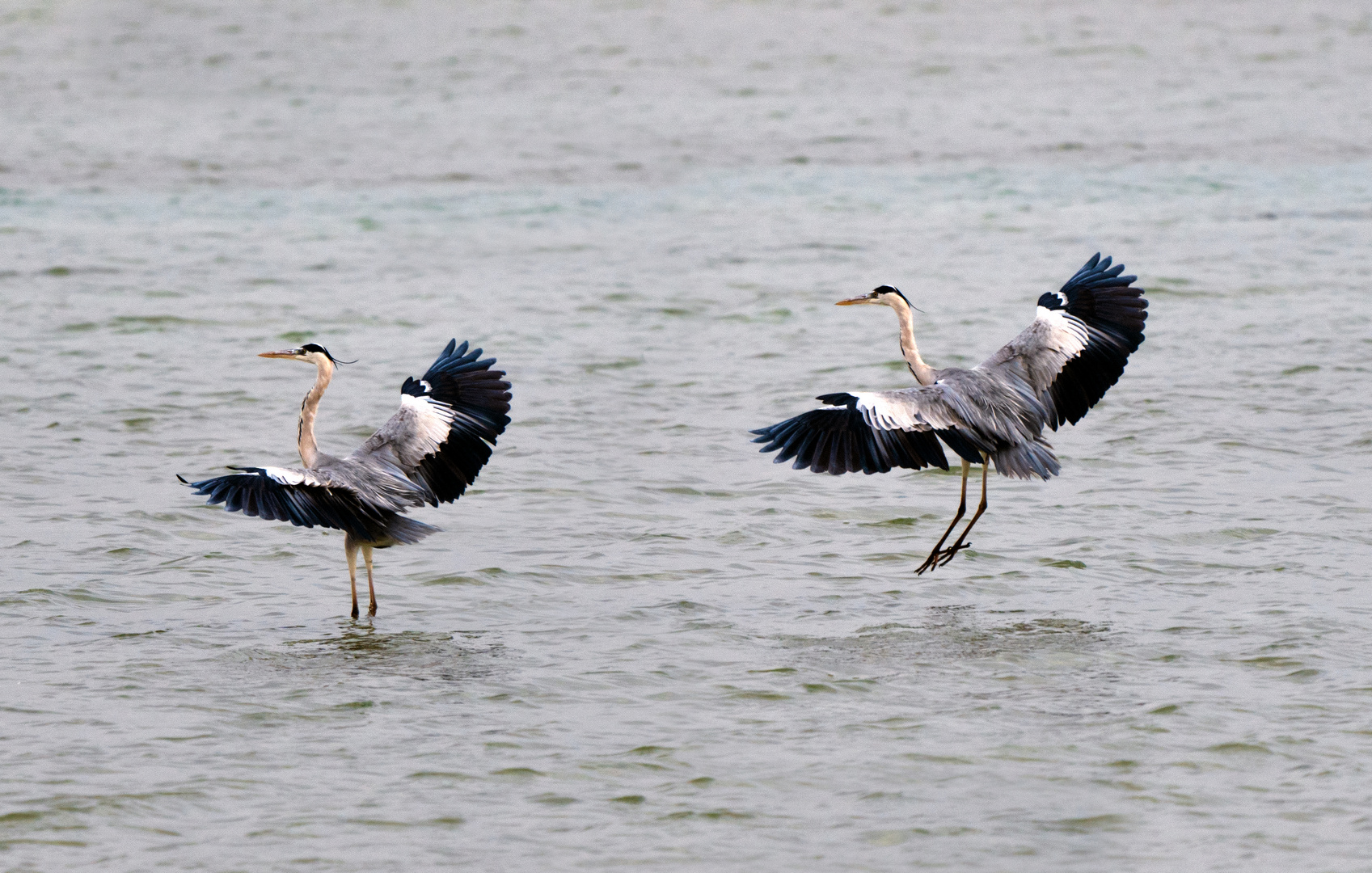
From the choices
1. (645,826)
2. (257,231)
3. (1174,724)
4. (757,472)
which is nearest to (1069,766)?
(1174,724)

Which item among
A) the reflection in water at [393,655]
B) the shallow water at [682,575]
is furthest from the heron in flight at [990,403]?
the reflection in water at [393,655]

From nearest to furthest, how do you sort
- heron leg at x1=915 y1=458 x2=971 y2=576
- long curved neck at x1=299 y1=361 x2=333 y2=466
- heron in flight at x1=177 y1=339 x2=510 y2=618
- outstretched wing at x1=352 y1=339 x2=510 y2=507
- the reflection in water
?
the reflection in water → heron in flight at x1=177 y1=339 x2=510 y2=618 → long curved neck at x1=299 y1=361 x2=333 y2=466 → outstretched wing at x1=352 y1=339 x2=510 y2=507 → heron leg at x1=915 y1=458 x2=971 y2=576

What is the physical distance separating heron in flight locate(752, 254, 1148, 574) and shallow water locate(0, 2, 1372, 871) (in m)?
0.69

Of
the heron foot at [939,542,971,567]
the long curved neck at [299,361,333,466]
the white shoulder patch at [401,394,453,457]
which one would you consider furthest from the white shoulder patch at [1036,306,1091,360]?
the long curved neck at [299,361,333,466]

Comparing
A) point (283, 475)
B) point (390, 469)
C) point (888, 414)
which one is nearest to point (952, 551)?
point (888, 414)

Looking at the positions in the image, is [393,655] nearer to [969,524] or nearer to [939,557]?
[939,557]

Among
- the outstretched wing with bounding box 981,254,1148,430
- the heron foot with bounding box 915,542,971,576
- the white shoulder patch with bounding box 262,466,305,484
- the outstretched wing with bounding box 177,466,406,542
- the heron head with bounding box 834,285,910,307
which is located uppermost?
the heron head with bounding box 834,285,910,307

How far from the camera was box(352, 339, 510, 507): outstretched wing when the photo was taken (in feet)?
33.3

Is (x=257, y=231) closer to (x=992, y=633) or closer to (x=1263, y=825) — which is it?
(x=992, y=633)

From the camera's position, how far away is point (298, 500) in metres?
9.12

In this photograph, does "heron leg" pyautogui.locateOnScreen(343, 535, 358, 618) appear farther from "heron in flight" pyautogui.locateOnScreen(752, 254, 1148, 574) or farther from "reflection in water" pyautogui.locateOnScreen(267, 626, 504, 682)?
"heron in flight" pyautogui.locateOnScreen(752, 254, 1148, 574)

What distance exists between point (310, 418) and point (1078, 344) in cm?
423

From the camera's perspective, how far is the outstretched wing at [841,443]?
9500mm

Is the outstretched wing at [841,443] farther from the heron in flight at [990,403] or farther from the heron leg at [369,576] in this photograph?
the heron leg at [369,576]
